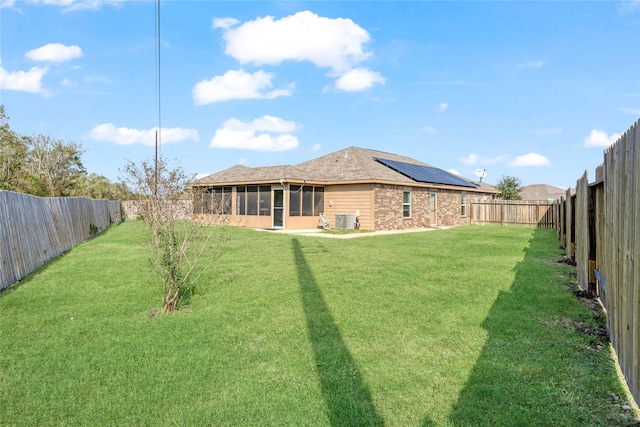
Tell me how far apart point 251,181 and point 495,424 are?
1756 cm

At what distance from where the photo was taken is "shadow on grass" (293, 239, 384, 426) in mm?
2582

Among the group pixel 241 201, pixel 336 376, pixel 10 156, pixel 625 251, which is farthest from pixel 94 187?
pixel 625 251

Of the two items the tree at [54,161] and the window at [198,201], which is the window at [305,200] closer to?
the window at [198,201]

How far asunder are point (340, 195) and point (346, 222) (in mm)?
1925

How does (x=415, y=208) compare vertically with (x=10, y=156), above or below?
below

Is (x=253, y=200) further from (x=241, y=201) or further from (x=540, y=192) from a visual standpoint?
(x=540, y=192)

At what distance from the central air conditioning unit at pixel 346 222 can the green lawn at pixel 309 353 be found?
10633mm

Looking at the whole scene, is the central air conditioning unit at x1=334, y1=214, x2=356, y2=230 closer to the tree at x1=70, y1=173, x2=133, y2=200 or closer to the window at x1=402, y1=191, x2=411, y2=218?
the window at x1=402, y1=191, x2=411, y2=218

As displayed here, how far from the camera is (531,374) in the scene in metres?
3.17

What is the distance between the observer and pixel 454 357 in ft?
11.6

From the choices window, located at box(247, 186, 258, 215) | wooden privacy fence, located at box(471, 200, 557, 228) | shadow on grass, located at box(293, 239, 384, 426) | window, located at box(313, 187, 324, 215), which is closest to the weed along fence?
shadow on grass, located at box(293, 239, 384, 426)

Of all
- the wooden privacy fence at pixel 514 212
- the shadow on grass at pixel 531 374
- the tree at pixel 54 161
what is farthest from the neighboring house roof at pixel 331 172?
the tree at pixel 54 161

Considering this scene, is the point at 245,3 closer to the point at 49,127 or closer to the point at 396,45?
the point at 396,45

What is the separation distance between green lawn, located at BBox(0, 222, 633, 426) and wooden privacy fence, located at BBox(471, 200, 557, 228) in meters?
17.0
